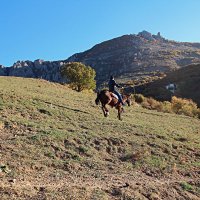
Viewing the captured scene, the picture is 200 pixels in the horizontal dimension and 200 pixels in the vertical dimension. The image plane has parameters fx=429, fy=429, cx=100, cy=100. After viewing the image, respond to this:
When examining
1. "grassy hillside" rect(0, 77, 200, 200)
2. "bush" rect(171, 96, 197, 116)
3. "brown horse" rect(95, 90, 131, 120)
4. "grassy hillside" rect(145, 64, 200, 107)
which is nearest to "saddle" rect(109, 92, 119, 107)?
"brown horse" rect(95, 90, 131, 120)

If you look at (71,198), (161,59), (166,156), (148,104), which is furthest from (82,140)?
(161,59)

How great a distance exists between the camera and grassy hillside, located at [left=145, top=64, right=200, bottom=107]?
3377 inches

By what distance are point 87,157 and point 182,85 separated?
256 ft

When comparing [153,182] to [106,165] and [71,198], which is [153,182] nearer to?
[106,165]

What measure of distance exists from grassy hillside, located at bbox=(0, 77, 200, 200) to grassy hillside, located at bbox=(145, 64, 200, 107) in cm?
5600

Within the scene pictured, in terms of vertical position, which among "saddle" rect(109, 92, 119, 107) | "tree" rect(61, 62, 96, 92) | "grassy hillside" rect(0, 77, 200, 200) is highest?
"tree" rect(61, 62, 96, 92)

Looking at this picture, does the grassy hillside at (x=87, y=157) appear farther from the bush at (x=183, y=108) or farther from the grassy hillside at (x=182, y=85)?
the grassy hillside at (x=182, y=85)

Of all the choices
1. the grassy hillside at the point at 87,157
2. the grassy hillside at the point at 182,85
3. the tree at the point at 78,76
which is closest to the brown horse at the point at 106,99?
the grassy hillside at the point at 87,157

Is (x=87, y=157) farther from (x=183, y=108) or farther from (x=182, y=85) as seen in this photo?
(x=182, y=85)

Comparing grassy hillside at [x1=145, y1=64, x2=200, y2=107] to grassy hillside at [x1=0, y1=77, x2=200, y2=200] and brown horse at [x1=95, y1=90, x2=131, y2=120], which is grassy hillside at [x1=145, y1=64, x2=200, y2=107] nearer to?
brown horse at [x1=95, y1=90, x2=131, y2=120]

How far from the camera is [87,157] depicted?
19000 mm

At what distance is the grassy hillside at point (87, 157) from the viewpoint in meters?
14.9

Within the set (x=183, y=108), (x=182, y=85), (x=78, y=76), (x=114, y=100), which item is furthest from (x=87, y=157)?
(x=182, y=85)

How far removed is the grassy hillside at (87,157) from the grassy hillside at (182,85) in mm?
56005
